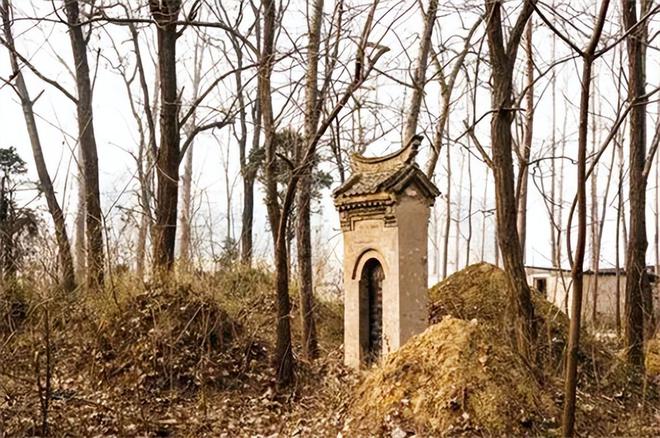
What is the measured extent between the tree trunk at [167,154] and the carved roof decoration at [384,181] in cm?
343

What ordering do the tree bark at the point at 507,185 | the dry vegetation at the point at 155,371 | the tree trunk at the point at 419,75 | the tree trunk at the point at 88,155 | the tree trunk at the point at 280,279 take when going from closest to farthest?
the dry vegetation at the point at 155,371, the tree trunk at the point at 280,279, the tree bark at the point at 507,185, the tree trunk at the point at 88,155, the tree trunk at the point at 419,75

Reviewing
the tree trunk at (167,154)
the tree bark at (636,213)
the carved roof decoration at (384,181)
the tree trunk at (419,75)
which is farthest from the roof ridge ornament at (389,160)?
the tree bark at (636,213)

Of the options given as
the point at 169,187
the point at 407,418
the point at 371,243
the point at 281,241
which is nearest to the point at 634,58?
the point at 371,243

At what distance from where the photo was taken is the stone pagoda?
9203mm

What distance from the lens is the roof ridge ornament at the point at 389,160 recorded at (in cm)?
959

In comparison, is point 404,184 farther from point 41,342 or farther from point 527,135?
point 527,135

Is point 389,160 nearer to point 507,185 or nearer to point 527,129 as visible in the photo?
point 507,185

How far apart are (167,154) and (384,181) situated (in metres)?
4.66

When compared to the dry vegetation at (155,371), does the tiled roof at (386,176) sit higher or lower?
higher

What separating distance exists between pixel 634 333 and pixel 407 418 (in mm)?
6014

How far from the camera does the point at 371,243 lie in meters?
9.68

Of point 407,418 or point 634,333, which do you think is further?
point 634,333

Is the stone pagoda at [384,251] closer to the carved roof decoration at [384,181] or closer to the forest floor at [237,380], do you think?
the carved roof decoration at [384,181]

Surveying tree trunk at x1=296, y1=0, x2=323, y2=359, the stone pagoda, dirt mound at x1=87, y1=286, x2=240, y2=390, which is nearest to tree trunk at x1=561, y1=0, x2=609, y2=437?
the stone pagoda
